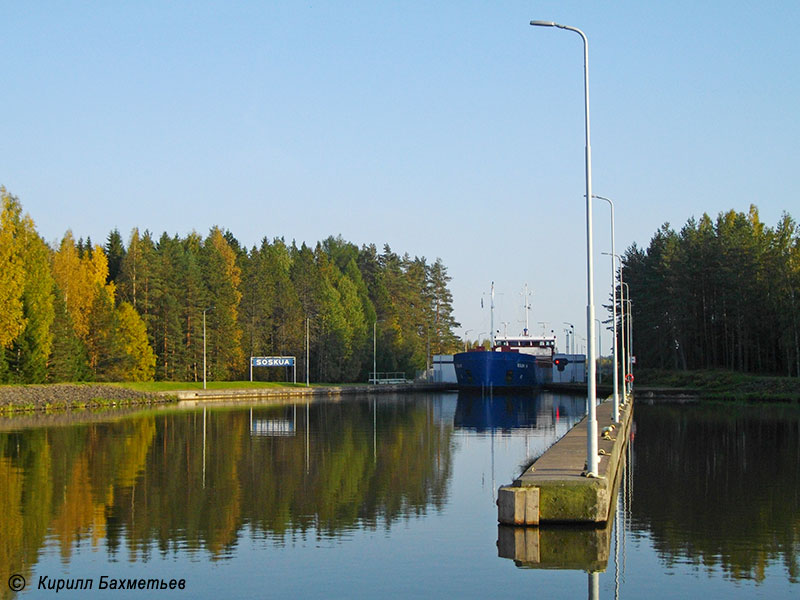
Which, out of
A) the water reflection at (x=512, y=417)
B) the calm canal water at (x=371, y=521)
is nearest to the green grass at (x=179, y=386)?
the water reflection at (x=512, y=417)

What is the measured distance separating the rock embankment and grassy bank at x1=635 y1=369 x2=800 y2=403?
40.4 m

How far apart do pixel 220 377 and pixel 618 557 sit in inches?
3261

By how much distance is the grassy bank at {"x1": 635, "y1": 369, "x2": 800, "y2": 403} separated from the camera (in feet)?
225

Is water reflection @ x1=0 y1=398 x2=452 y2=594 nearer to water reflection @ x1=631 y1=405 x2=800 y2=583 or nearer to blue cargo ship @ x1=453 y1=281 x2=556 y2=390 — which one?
water reflection @ x1=631 y1=405 x2=800 y2=583

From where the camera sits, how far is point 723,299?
85.8 m

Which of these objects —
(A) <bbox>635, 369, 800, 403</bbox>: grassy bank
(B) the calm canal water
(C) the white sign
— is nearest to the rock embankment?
(B) the calm canal water

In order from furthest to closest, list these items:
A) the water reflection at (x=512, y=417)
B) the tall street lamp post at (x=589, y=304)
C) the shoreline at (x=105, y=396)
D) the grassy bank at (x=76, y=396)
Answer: the shoreline at (x=105, y=396), the grassy bank at (x=76, y=396), the water reflection at (x=512, y=417), the tall street lamp post at (x=589, y=304)

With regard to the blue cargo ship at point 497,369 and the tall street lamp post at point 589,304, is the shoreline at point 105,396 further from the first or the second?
the tall street lamp post at point 589,304

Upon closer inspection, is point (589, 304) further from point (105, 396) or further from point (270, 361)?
point (270, 361)

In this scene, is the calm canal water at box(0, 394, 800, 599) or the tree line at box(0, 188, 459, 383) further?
the tree line at box(0, 188, 459, 383)

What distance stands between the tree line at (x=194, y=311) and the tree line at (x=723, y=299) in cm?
3457

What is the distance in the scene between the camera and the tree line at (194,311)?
63.5 m

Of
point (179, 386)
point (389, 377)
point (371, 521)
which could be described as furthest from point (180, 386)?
point (371, 521)

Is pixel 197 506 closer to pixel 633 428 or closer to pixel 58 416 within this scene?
pixel 633 428
